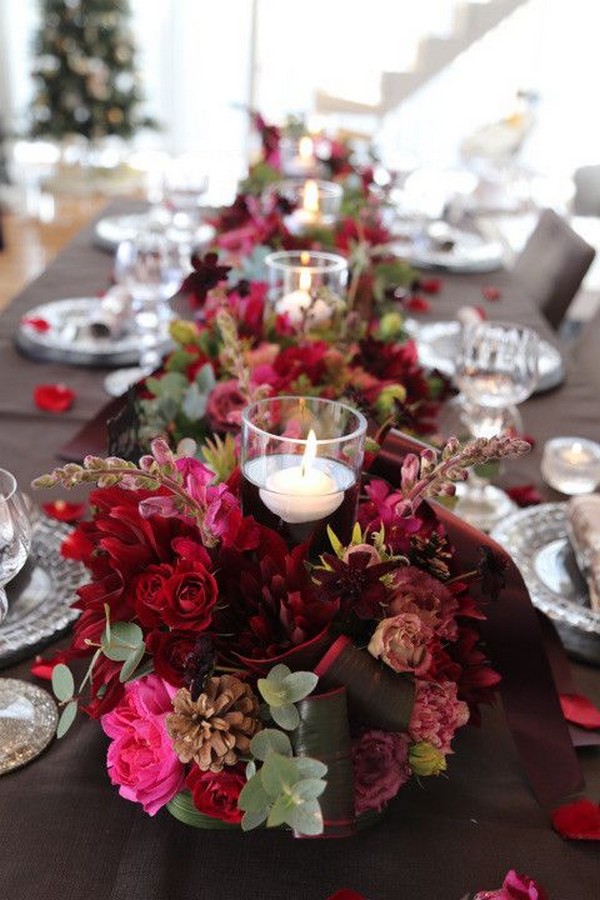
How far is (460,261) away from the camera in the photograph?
98.0 inches

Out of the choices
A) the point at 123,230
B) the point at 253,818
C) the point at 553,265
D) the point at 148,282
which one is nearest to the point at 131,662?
the point at 253,818

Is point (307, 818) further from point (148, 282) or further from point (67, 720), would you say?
point (148, 282)

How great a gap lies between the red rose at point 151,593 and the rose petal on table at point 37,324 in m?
1.16

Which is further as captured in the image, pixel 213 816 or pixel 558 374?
pixel 558 374

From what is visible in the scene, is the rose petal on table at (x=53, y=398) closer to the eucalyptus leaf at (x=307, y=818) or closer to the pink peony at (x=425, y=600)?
the pink peony at (x=425, y=600)

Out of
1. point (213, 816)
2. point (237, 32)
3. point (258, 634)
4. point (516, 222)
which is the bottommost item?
point (516, 222)

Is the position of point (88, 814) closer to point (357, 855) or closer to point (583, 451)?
point (357, 855)

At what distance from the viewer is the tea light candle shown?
76cm

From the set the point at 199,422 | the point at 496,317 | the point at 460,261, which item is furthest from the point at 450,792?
the point at 460,261

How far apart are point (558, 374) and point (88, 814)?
1.26m

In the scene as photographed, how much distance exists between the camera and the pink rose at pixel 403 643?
68 cm

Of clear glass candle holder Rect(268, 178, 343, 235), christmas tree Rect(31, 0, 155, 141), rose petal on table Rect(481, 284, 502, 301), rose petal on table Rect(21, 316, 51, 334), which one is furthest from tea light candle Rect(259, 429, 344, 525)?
christmas tree Rect(31, 0, 155, 141)

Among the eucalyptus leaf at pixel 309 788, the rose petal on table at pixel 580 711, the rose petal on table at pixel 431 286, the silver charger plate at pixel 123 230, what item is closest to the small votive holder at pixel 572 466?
the rose petal on table at pixel 580 711

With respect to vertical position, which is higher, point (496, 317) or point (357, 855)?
point (357, 855)
